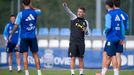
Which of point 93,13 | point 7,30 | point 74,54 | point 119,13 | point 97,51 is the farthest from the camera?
point 93,13

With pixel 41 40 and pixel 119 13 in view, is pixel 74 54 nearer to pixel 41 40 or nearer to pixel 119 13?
pixel 119 13

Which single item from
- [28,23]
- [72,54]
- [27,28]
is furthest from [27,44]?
[72,54]

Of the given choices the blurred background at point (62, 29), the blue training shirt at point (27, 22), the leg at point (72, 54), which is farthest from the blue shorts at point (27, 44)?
the blurred background at point (62, 29)

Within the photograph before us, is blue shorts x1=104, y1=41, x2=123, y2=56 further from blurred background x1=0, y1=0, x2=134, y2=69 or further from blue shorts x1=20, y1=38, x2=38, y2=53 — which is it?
blurred background x1=0, y1=0, x2=134, y2=69

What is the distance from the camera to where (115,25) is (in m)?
14.9

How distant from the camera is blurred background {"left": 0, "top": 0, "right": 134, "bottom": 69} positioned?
22.3 meters

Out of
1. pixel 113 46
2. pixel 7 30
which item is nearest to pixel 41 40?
pixel 7 30

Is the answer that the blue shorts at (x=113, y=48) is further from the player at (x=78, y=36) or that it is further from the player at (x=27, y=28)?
the player at (x=78, y=36)

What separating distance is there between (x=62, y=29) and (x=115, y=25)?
9.56 metres

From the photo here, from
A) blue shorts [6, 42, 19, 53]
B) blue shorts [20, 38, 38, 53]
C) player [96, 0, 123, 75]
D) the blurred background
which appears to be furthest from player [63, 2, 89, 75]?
the blurred background

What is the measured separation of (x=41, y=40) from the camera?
2319 cm

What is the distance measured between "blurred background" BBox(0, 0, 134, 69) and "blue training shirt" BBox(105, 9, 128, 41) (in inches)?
273

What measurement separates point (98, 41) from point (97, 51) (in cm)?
69

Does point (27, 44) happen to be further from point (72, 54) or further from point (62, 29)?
point (62, 29)
